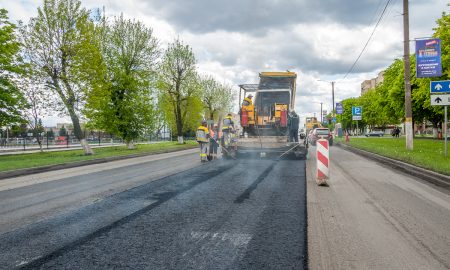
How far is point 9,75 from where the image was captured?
22.0 meters

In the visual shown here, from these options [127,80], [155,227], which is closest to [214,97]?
[127,80]

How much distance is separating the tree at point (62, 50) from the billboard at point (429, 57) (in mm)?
17841

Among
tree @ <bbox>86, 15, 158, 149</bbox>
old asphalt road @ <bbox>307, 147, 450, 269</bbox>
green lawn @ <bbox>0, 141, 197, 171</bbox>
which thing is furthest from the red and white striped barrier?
tree @ <bbox>86, 15, 158, 149</bbox>

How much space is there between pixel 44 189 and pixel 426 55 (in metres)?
16.6

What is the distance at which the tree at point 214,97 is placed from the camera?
57.5 m

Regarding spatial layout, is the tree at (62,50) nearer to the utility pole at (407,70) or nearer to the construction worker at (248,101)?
the construction worker at (248,101)

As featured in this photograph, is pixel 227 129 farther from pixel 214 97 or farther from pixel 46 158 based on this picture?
pixel 214 97

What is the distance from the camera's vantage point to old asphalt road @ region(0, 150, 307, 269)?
11.6 ft

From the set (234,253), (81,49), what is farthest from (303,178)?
(81,49)

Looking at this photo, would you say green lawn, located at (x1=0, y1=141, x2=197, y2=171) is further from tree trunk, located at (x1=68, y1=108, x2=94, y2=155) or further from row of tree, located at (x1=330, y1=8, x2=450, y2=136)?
row of tree, located at (x1=330, y1=8, x2=450, y2=136)

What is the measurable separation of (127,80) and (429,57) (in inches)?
802

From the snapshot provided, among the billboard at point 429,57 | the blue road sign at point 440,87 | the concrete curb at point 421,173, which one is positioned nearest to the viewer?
the concrete curb at point 421,173

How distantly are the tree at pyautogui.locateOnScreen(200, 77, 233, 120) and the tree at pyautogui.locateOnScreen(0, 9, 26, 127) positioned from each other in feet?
117

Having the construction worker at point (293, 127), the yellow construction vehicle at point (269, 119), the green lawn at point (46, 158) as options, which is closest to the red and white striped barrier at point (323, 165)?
the yellow construction vehicle at point (269, 119)
